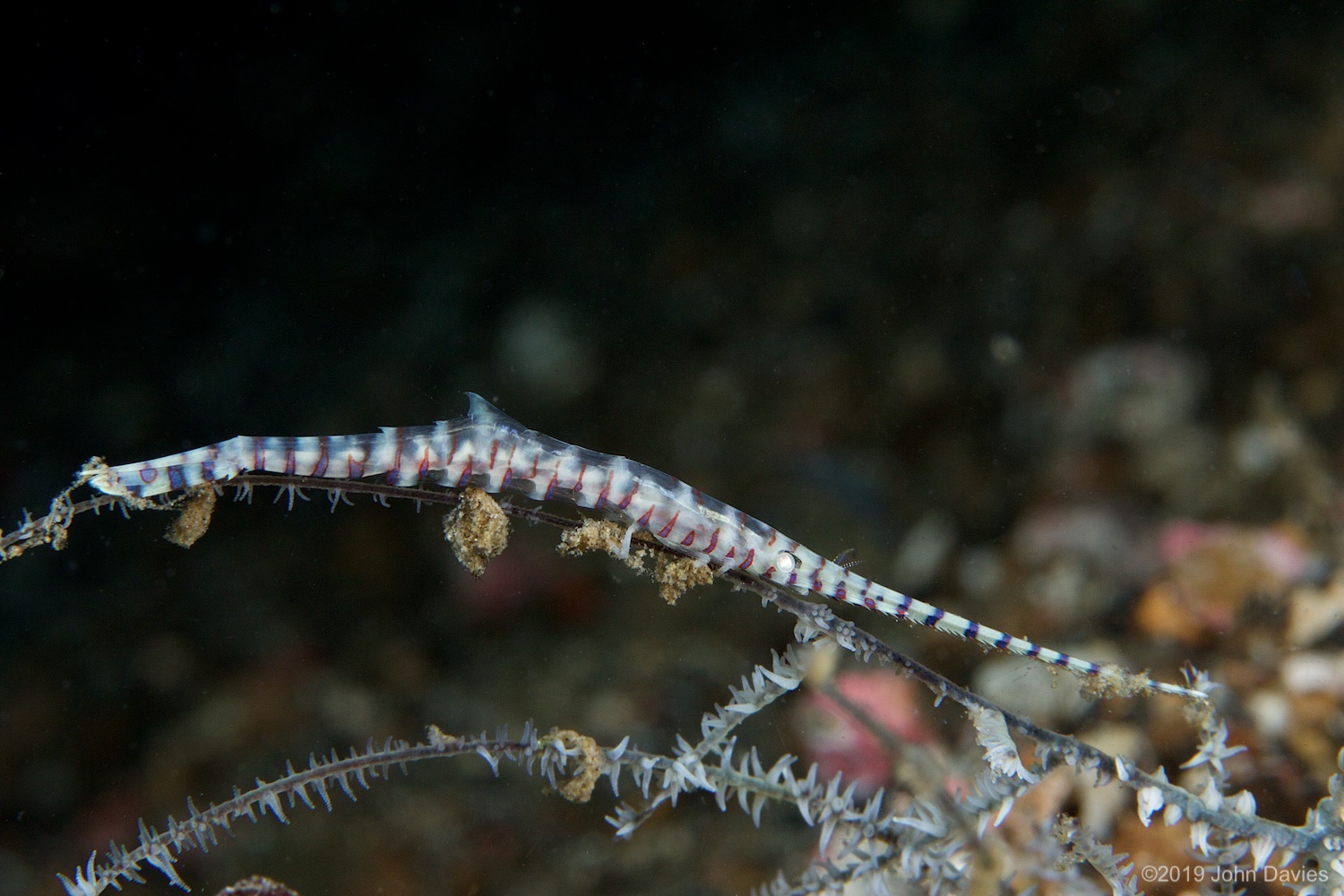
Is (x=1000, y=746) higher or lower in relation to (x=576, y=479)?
lower

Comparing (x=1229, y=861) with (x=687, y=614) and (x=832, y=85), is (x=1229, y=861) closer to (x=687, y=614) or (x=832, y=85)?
(x=687, y=614)

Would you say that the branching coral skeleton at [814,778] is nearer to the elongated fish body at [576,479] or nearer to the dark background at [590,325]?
the elongated fish body at [576,479]

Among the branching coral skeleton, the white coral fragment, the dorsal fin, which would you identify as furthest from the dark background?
the white coral fragment

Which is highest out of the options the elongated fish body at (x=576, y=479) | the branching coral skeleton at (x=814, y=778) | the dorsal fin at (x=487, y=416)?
the dorsal fin at (x=487, y=416)

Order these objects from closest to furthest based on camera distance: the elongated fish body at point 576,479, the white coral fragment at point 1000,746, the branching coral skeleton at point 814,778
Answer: the branching coral skeleton at point 814,778 < the white coral fragment at point 1000,746 < the elongated fish body at point 576,479

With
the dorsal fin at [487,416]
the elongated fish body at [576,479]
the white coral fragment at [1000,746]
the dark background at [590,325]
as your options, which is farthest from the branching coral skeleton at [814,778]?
the dark background at [590,325]

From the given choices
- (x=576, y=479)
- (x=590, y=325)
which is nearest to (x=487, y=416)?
(x=576, y=479)

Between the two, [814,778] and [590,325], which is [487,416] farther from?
[590,325]

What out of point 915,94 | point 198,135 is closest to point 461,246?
point 198,135
